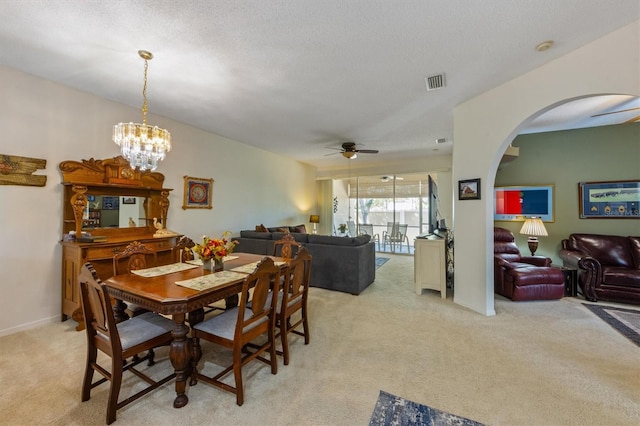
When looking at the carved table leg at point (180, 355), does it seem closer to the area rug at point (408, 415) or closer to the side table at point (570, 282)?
the area rug at point (408, 415)

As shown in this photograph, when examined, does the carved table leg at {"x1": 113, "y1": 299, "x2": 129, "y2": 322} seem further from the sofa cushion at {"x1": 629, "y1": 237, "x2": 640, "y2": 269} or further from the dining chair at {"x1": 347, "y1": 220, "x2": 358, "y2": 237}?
the dining chair at {"x1": 347, "y1": 220, "x2": 358, "y2": 237}

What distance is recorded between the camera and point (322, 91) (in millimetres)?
3137

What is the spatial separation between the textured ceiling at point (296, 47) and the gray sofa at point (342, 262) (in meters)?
A: 2.04

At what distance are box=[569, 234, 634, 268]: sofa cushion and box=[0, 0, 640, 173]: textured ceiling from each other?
202cm

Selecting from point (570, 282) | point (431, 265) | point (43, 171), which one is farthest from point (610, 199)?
point (43, 171)

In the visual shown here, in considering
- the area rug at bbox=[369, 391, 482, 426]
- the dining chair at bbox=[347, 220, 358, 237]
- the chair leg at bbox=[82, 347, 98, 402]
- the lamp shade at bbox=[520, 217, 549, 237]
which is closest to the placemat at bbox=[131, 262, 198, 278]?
the chair leg at bbox=[82, 347, 98, 402]

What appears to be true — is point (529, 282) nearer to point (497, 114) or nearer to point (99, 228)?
point (497, 114)

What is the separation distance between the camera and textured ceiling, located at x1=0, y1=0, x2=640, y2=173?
6.02ft

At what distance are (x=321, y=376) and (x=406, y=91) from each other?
126 inches

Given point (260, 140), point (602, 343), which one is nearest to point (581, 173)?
point (602, 343)

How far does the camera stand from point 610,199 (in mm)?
4395

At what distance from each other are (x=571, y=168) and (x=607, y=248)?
1556mm

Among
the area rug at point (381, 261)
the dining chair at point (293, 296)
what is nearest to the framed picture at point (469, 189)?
the dining chair at point (293, 296)

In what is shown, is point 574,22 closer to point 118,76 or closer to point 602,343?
point 602,343
